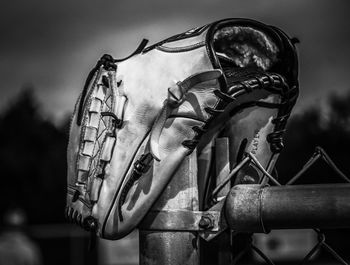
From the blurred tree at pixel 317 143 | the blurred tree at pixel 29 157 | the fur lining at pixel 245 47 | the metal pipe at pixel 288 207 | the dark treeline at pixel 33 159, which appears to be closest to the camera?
the metal pipe at pixel 288 207

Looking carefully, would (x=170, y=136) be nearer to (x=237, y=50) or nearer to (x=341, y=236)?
(x=237, y=50)

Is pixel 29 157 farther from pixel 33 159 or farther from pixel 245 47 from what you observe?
pixel 245 47

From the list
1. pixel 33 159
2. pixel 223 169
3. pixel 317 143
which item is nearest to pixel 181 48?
pixel 223 169

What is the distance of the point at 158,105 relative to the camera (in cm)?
135

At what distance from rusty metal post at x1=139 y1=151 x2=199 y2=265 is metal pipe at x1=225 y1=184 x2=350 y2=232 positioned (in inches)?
4.0

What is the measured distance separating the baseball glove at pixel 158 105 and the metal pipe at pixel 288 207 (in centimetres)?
16

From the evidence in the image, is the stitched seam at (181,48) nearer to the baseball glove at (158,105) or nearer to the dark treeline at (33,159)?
the baseball glove at (158,105)

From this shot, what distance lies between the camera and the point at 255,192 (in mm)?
1264

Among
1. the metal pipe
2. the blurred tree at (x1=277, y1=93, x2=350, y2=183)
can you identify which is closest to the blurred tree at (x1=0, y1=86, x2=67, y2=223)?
the blurred tree at (x1=277, y1=93, x2=350, y2=183)

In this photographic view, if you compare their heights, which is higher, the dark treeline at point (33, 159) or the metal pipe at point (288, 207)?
the metal pipe at point (288, 207)

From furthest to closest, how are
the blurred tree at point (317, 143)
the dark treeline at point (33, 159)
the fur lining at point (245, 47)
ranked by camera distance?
the dark treeline at point (33, 159), the blurred tree at point (317, 143), the fur lining at point (245, 47)

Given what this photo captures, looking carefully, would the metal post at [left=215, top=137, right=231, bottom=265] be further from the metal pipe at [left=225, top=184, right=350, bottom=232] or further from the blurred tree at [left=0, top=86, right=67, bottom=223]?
the blurred tree at [left=0, top=86, right=67, bottom=223]

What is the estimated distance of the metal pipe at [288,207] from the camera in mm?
1160

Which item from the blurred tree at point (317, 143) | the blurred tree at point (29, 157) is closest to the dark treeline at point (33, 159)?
the blurred tree at point (29, 157)
